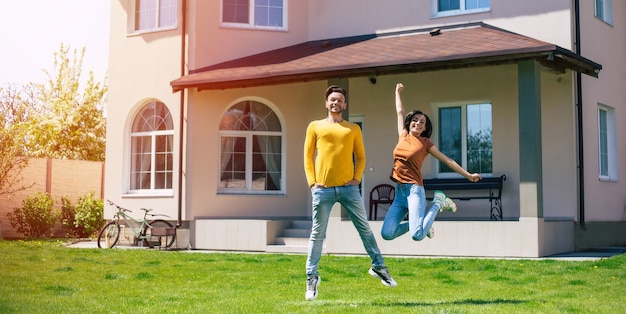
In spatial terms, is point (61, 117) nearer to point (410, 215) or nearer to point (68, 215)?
point (68, 215)

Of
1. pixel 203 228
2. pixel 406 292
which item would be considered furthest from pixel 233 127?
pixel 406 292

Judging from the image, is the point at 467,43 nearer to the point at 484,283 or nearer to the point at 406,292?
the point at 484,283

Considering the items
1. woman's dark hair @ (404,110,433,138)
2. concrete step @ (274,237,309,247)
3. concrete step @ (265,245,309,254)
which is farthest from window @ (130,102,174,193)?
woman's dark hair @ (404,110,433,138)

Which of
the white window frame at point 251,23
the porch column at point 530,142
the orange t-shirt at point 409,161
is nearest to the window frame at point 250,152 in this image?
the white window frame at point 251,23

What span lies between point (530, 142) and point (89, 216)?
13917 mm

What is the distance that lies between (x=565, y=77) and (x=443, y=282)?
7682 millimetres

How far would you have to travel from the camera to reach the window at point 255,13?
19.9 metres

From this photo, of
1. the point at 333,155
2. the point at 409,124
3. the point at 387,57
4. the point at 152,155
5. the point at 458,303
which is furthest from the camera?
the point at 152,155

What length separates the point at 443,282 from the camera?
36.6 ft

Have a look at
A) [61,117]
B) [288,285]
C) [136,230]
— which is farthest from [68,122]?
[288,285]

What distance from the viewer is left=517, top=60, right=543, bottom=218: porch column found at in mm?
15164

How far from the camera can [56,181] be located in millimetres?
26062

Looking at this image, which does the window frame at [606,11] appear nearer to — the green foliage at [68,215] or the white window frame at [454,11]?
the white window frame at [454,11]

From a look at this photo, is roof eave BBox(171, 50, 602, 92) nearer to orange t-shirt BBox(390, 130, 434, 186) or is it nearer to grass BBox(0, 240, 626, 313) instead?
grass BBox(0, 240, 626, 313)
